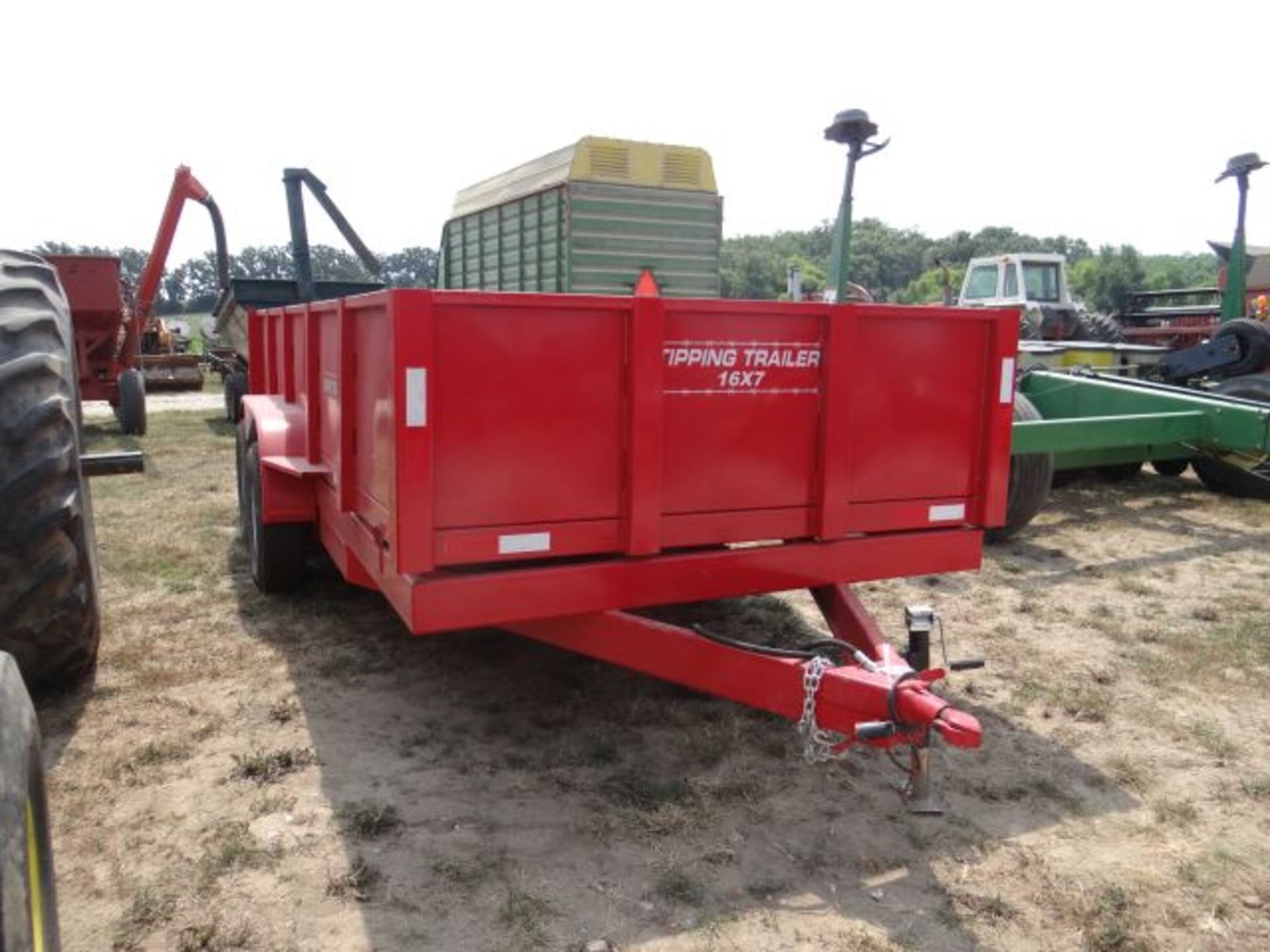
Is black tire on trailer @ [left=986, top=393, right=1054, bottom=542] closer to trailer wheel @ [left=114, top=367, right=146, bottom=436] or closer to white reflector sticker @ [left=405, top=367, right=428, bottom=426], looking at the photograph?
white reflector sticker @ [left=405, top=367, right=428, bottom=426]

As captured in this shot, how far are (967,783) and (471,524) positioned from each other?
185 cm

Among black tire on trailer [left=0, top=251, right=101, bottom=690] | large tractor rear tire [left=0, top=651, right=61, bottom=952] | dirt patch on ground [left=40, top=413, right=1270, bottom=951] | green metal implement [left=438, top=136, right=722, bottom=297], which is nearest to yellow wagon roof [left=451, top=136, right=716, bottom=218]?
green metal implement [left=438, top=136, right=722, bottom=297]

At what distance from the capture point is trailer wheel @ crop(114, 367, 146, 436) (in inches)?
450

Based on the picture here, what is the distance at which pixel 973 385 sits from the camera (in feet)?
11.6

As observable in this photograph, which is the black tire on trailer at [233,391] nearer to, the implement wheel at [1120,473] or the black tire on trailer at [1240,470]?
the implement wheel at [1120,473]

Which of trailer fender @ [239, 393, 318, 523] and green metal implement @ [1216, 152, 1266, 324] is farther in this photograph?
green metal implement @ [1216, 152, 1266, 324]

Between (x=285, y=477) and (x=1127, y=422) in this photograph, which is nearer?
(x=285, y=477)

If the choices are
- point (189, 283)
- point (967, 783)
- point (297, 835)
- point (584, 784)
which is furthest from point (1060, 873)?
point (189, 283)

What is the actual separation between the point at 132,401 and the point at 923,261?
8274 centimetres

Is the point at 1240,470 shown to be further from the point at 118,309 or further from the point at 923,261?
the point at 923,261

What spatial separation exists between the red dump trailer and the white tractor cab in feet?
32.6

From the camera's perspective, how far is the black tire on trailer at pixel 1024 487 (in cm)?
627

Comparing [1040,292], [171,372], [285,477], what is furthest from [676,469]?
[171,372]

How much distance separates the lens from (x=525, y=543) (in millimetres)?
2938
